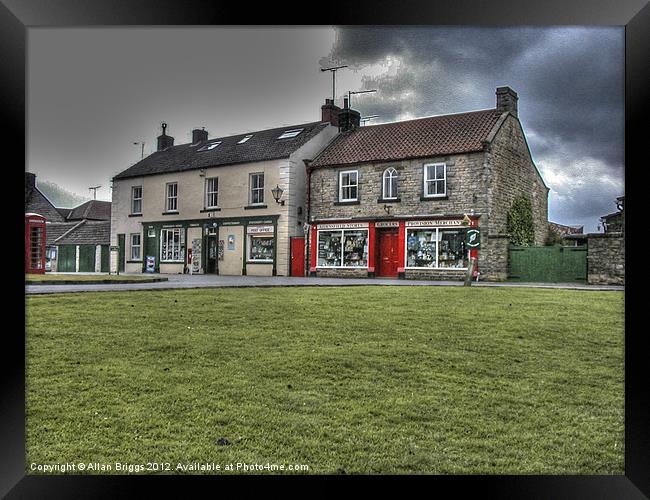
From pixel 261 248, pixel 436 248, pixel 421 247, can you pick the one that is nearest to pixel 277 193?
pixel 261 248

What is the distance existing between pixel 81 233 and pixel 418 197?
7573mm

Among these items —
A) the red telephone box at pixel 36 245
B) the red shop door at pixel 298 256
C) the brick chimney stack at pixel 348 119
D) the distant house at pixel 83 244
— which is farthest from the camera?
the distant house at pixel 83 244

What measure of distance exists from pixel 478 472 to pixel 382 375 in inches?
36.3

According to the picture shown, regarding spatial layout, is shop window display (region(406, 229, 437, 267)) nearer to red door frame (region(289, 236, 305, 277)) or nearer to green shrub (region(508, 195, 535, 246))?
green shrub (region(508, 195, 535, 246))

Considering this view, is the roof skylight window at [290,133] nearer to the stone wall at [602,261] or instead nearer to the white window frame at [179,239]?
the white window frame at [179,239]

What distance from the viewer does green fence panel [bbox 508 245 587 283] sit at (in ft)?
25.5

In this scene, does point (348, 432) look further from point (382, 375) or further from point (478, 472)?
point (382, 375)

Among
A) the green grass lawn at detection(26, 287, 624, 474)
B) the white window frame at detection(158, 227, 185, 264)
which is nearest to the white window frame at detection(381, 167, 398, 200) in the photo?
the white window frame at detection(158, 227, 185, 264)

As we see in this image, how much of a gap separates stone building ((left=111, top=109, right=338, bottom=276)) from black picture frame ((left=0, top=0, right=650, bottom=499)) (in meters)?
4.05

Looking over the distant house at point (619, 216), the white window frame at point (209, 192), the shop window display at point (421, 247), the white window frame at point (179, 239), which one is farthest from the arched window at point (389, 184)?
the white window frame at point (179, 239)

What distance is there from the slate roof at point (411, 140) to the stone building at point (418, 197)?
0.02 m

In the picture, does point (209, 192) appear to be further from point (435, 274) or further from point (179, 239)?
point (435, 274)

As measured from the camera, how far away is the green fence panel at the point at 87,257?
12.0 m

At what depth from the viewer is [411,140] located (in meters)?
9.88
